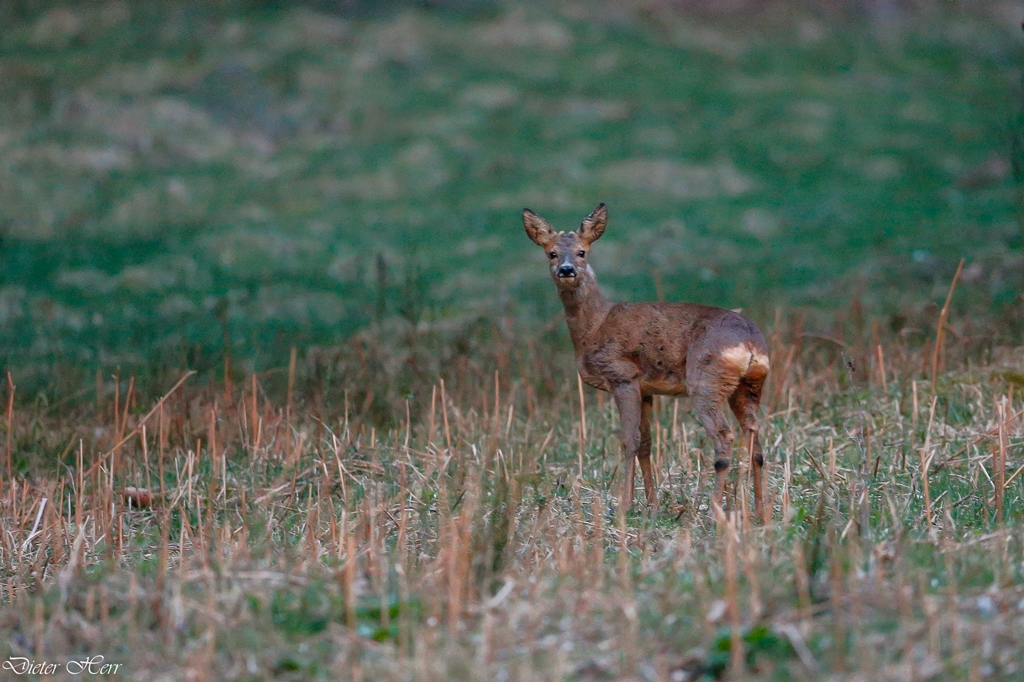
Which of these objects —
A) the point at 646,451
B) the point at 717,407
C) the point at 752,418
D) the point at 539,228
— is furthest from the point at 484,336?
the point at 717,407

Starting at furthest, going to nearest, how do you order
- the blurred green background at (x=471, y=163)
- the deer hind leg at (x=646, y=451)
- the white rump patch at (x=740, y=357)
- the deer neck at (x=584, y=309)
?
1. the blurred green background at (x=471, y=163)
2. the deer neck at (x=584, y=309)
3. the deer hind leg at (x=646, y=451)
4. the white rump patch at (x=740, y=357)

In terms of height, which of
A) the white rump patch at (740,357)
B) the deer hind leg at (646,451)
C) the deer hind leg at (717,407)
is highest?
the white rump patch at (740,357)

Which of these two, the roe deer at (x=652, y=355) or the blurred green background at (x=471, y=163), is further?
the blurred green background at (x=471, y=163)

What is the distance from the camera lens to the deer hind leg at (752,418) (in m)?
6.73

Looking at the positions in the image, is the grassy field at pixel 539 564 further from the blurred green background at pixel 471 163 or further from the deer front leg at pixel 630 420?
the blurred green background at pixel 471 163

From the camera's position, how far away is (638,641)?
4.40 meters

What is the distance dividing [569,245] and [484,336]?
4.11 m

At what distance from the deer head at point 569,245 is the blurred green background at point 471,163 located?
2786 millimetres

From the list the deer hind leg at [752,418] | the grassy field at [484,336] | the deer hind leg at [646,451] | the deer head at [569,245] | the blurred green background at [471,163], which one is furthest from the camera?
the blurred green background at [471,163]

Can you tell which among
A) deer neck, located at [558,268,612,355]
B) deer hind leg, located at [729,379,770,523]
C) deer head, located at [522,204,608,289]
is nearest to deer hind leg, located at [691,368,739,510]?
deer hind leg, located at [729,379,770,523]

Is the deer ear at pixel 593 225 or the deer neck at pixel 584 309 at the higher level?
the deer ear at pixel 593 225

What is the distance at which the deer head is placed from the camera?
23.6ft

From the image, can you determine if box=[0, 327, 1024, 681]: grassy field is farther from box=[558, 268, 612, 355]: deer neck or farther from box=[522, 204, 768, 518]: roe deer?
box=[558, 268, 612, 355]: deer neck

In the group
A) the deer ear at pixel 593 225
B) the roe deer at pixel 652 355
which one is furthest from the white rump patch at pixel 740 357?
the deer ear at pixel 593 225
